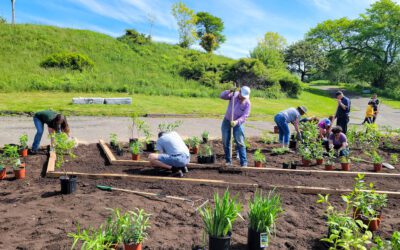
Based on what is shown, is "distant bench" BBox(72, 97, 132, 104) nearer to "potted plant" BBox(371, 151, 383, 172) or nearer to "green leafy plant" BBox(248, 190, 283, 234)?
"potted plant" BBox(371, 151, 383, 172)

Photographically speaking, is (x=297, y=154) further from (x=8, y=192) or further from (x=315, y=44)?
(x=315, y=44)

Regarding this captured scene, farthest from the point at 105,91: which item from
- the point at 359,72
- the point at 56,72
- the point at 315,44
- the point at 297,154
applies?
the point at 315,44

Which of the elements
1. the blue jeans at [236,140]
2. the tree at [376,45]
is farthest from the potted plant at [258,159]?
the tree at [376,45]

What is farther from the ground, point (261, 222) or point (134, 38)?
point (134, 38)

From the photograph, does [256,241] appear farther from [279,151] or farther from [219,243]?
[279,151]

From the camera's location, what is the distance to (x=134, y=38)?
3494 centimetres

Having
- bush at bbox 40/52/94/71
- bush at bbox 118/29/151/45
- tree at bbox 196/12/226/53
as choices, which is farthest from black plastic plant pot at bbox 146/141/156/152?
tree at bbox 196/12/226/53

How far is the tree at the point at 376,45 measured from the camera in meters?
44.1

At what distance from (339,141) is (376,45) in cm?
4297

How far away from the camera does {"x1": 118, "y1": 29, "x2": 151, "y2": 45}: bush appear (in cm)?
3446

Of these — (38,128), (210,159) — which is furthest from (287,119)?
(38,128)

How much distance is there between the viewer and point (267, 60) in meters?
36.2

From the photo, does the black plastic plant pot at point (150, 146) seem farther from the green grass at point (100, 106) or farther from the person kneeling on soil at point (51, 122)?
the green grass at point (100, 106)

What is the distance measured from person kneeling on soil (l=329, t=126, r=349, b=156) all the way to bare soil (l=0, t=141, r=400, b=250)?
158cm
